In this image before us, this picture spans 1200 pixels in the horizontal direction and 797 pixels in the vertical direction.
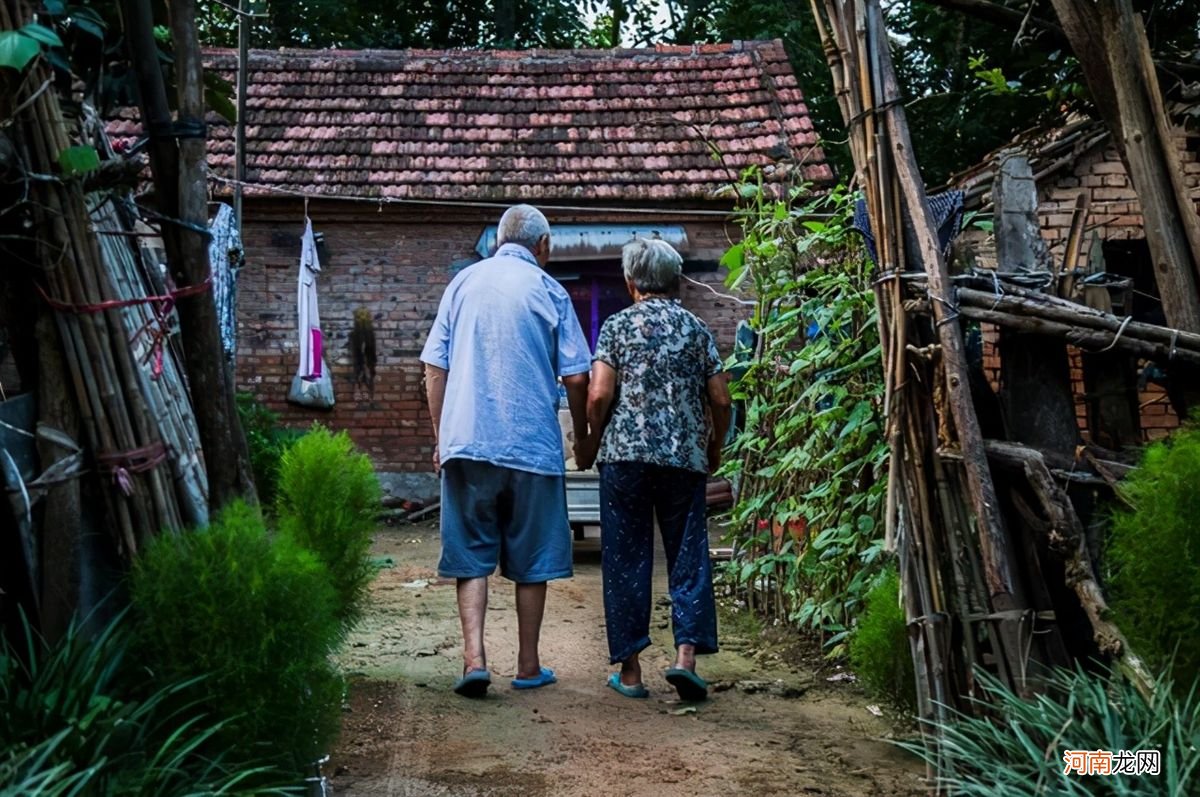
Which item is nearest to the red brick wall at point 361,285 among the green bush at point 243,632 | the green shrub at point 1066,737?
the green shrub at point 1066,737

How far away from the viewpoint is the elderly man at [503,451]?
5.21 metres

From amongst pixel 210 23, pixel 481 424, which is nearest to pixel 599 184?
pixel 481 424

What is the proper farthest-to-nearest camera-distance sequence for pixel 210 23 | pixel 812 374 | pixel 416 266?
pixel 210 23 → pixel 416 266 → pixel 812 374

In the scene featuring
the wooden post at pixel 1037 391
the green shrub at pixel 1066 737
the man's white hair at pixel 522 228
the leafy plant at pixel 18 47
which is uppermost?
the leafy plant at pixel 18 47

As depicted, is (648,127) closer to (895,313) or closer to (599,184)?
(599,184)

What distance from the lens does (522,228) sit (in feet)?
18.0

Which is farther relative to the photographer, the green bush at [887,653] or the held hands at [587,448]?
the held hands at [587,448]

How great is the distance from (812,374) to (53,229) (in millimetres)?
3520

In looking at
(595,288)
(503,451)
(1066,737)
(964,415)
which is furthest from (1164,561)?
(595,288)

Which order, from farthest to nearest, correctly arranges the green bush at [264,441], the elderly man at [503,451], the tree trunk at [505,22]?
1. the tree trunk at [505,22]
2. the green bush at [264,441]
3. the elderly man at [503,451]

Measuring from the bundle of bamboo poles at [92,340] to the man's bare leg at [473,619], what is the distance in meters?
1.67

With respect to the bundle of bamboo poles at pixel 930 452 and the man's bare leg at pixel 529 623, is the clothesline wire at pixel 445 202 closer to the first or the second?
the man's bare leg at pixel 529 623

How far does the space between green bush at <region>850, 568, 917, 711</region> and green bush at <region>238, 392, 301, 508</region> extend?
19.4ft

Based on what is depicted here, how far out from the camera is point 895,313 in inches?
160
